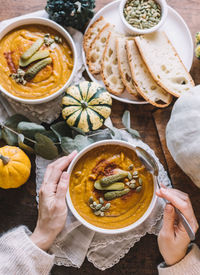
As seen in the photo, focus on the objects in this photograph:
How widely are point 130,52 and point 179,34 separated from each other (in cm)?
42

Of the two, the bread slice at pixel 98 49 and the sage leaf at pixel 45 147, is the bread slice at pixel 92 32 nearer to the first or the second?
the bread slice at pixel 98 49

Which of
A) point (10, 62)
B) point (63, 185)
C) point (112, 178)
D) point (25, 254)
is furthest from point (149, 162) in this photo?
point (10, 62)

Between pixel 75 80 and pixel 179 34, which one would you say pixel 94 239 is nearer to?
pixel 75 80

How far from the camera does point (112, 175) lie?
2.42m

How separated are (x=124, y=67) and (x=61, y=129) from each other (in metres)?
0.67

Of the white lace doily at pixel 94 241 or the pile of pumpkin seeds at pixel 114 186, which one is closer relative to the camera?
the pile of pumpkin seeds at pixel 114 186

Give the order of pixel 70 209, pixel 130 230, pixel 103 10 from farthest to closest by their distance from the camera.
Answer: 1. pixel 103 10
2. pixel 130 230
3. pixel 70 209

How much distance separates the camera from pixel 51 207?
243 cm

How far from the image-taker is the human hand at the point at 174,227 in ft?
7.79

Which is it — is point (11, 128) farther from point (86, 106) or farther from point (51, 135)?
point (86, 106)

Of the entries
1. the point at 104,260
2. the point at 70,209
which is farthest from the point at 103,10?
the point at 104,260

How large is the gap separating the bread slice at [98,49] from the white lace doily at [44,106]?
86 millimetres

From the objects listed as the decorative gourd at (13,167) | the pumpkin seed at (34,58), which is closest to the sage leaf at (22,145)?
the decorative gourd at (13,167)

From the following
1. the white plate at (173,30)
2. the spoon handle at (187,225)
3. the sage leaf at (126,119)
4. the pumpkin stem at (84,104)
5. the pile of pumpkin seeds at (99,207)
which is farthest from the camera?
the white plate at (173,30)
